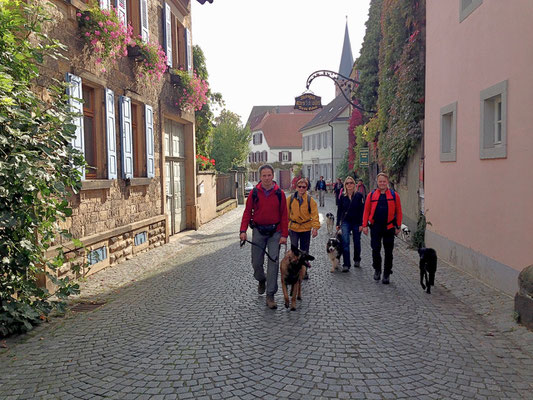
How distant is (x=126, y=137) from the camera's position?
33.0ft

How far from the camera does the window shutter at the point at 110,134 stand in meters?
9.20

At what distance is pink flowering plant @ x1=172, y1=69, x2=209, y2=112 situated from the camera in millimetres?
13492

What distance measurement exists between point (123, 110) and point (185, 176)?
5.76 m

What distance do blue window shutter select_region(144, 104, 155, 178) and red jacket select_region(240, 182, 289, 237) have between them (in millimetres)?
5402

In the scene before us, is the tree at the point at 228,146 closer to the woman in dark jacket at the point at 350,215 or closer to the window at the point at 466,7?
the woman in dark jacket at the point at 350,215

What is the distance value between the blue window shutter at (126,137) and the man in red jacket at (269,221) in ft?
14.5

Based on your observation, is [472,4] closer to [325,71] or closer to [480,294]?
[480,294]

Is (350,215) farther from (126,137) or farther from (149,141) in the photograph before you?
(149,141)

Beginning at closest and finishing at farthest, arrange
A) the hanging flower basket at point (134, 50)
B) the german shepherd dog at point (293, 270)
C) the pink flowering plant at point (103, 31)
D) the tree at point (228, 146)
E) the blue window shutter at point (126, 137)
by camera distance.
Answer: the german shepherd dog at point (293, 270)
the pink flowering plant at point (103, 31)
the blue window shutter at point (126, 137)
the hanging flower basket at point (134, 50)
the tree at point (228, 146)

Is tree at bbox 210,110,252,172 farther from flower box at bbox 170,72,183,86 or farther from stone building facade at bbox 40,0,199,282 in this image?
flower box at bbox 170,72,183,86

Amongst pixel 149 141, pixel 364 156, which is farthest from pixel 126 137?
pixel 364 156

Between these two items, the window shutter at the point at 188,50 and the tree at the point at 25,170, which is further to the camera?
the window shutter at the point at 188,50

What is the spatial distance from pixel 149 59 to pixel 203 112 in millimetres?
6772

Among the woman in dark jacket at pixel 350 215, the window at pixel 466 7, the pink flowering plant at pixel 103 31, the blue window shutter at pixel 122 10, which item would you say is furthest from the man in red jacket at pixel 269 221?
the blue window shutter at pixel 122 10
